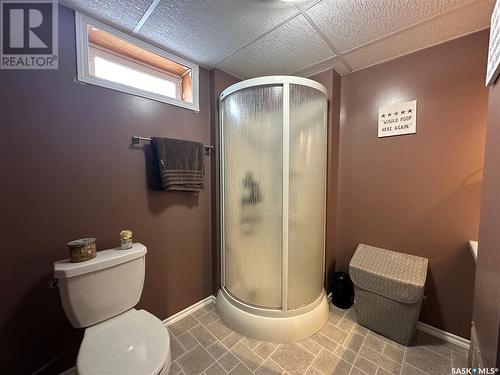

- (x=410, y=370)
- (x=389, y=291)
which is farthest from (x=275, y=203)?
(x=410, y=370)

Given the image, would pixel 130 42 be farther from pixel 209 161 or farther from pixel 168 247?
pixel 168 247

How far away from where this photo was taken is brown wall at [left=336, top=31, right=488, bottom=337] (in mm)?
1375

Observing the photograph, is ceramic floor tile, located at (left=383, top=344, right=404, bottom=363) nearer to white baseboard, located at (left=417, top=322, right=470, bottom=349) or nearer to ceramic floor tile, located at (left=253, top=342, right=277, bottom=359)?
white baseboard, located at (left=417, top=322, right=470, bottom=349)

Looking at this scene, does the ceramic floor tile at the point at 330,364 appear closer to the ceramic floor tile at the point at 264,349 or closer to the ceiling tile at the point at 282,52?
the ceramic floor tile at the point at 264,349

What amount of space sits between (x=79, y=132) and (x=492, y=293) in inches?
86.0

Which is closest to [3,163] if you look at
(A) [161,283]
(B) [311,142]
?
(A) [161,283]

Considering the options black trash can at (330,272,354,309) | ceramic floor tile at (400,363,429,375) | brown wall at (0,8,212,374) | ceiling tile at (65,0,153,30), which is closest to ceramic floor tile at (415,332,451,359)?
ceramic floor tile at (400,363,429,375)

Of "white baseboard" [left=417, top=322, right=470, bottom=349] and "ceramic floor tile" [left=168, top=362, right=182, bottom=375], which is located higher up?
"white baseboard" [left=417, top=322, right=470, bottom=349]

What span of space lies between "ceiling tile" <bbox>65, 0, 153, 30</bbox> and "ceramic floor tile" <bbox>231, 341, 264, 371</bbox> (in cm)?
227

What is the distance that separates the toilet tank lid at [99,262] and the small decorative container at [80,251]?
26 mm

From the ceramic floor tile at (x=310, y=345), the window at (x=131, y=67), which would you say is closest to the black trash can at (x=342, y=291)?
the ceramic floor tile at (x=310, y=345)

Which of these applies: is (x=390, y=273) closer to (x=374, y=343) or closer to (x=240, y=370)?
(x=374, y=343)

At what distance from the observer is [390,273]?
1.46 m

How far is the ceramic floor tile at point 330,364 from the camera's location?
1274mm
